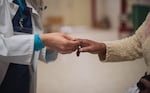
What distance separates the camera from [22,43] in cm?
113

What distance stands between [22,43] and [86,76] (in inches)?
54.6

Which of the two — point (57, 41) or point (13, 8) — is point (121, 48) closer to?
point (57, 41)

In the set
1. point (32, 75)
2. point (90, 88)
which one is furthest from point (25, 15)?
point (90, 88)

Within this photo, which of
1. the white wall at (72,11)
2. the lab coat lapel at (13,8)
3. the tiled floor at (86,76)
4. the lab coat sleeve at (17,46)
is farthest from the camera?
the white wall at (72,11)

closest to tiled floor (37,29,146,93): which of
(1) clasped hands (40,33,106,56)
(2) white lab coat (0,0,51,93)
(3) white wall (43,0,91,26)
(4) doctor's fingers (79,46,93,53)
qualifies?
(4) doctor's fingers (79,46,93,53)

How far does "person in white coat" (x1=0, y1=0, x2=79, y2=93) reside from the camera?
3.74 ft

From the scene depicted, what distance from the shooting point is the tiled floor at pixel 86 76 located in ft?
6.44

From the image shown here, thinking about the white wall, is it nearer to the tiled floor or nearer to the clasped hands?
the tiled floor

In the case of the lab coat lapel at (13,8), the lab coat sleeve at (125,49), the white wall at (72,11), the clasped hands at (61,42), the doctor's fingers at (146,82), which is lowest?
the white wall at (72,11)

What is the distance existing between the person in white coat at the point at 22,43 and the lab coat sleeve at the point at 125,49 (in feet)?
0.83

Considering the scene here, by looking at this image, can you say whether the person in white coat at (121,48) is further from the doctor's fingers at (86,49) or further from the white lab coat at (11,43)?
the white lab coat at (11,43)

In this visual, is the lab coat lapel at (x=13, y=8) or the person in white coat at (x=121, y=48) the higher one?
the lab coat lapel at (x=13, y=8)

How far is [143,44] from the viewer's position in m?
1.43

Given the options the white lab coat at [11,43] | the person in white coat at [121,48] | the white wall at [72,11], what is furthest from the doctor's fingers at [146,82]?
the white wall at [72,11]
